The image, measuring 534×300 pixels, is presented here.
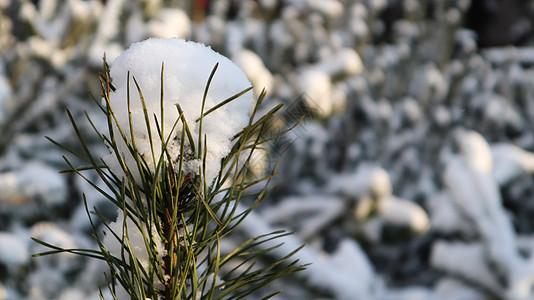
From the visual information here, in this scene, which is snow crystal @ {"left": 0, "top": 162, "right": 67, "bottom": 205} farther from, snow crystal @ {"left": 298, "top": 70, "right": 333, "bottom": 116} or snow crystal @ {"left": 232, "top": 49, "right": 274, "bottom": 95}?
snow crystal @ {"left": 298, "top": 70, "right": 333, "bottom": 116}

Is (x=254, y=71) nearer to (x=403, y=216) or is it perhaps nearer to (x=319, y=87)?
(x=319, y=87)

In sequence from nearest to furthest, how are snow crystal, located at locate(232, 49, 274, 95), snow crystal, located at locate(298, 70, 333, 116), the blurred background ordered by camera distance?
the blurred background, snow crystal, located at locate(232, 49, 274, 95), snow crystal, located at locate(298, 70, 333, 116)

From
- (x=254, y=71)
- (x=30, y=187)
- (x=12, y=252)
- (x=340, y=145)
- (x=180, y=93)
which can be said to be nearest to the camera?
(x=180, y=93)

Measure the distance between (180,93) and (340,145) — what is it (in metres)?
3.12

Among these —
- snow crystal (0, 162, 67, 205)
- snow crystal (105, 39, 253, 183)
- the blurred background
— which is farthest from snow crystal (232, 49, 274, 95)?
snow crystal (105, 39, 253, 183)

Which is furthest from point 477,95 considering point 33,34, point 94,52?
point 33,34

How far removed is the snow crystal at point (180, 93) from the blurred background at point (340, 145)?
3.2 inches

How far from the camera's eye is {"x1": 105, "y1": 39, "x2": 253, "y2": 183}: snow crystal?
355 mm

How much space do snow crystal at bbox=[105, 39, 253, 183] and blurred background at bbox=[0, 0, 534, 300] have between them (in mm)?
Answer: 81

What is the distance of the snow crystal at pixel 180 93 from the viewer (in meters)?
0.36

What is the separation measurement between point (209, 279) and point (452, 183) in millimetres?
1479

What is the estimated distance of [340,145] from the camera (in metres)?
3.41

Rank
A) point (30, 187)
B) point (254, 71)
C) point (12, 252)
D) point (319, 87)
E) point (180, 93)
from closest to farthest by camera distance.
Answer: point (180, 93)
point (12, 252)
point (30, 187)
point (254, 71)
point (319, 87)

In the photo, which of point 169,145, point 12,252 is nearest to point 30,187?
point 12,252
